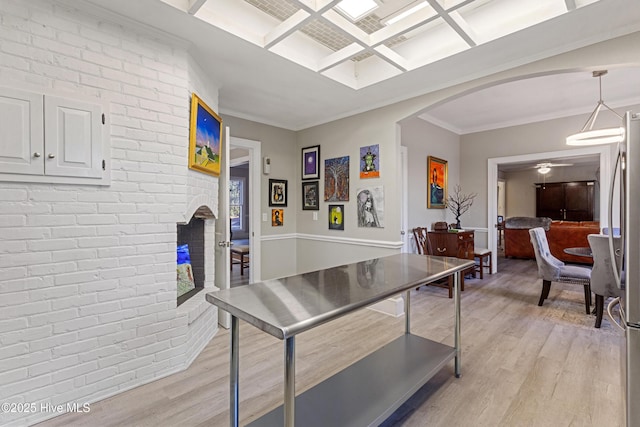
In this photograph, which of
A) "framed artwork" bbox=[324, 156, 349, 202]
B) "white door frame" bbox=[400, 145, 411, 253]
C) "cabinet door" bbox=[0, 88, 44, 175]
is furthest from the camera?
"white door frame" bbox=[400, 145, 411, 253]

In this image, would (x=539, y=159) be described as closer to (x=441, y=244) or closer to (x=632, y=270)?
(x=441, y=244)

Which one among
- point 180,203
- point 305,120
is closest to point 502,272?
point 305,120

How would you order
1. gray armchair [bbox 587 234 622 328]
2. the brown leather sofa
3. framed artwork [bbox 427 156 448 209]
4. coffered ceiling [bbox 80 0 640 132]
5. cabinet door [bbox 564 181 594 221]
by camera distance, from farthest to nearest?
cabinet door [bbox 564 181 594 221]
the brown leather sofa
framed artwork [bbox 427 156 448 209]
gray armchair [bbox 587 234 622 328]
coffered ceiling [bbox 80 0 640 132]

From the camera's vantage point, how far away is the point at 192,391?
2012 mm

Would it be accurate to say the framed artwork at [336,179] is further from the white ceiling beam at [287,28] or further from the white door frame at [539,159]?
the white door frame at [539,159]

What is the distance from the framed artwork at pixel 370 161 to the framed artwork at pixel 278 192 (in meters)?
1.29

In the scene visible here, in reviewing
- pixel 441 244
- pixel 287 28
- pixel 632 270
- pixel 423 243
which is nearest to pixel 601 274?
pixel 441 244

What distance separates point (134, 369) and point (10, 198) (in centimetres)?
129

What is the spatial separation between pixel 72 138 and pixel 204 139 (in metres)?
0.95

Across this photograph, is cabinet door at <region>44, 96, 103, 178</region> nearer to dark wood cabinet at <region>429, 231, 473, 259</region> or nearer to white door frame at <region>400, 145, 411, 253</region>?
white door frame at <region>400, 145, 411, 253</region>


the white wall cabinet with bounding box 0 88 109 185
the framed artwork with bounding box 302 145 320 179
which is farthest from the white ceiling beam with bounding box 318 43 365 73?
the white wall cabinet with bounding box 0 88 109 185

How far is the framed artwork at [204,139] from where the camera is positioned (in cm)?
241

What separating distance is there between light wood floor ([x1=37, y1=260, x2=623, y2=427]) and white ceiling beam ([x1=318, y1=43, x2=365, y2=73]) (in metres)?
2.49

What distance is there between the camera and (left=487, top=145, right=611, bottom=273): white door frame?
445 centimetres
